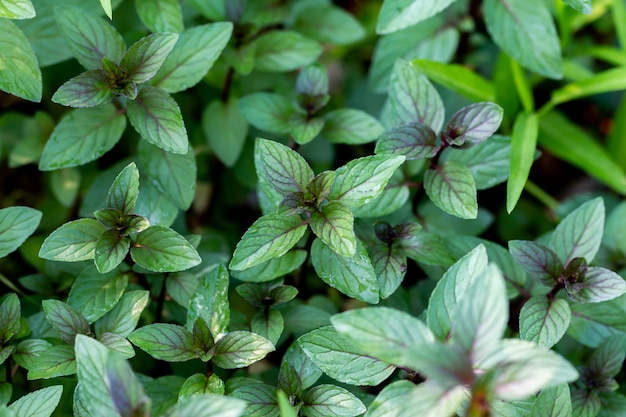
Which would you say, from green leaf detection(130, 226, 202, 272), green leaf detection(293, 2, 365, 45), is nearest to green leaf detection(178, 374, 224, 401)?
green leaf detection(130, 226, 202, 272)

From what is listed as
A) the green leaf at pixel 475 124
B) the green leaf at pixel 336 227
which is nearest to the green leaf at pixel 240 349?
the green leaf at pixel 336 227

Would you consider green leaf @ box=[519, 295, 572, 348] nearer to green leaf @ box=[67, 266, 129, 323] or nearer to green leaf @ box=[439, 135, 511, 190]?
green leaf @ box=[439, 135, 511, 190]

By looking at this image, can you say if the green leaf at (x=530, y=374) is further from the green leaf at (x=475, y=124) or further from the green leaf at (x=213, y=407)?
the green leaf at (x=475, y=124)

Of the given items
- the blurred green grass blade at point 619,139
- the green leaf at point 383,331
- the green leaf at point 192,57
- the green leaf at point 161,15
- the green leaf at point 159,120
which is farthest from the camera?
the blurred green grass blade at point 619,139

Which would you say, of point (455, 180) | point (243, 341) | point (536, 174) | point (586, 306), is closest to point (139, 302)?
point (243, 341)

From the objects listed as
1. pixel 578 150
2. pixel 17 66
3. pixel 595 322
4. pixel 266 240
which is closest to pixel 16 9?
pixel 17 66

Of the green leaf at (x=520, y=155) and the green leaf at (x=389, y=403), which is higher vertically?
the green leaf at (x=520, y=155)

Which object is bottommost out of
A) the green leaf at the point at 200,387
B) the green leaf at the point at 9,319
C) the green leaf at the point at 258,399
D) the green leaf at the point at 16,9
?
the green leaf at the point at 258,399

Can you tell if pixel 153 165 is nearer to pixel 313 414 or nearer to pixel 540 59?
pixel 313 414
